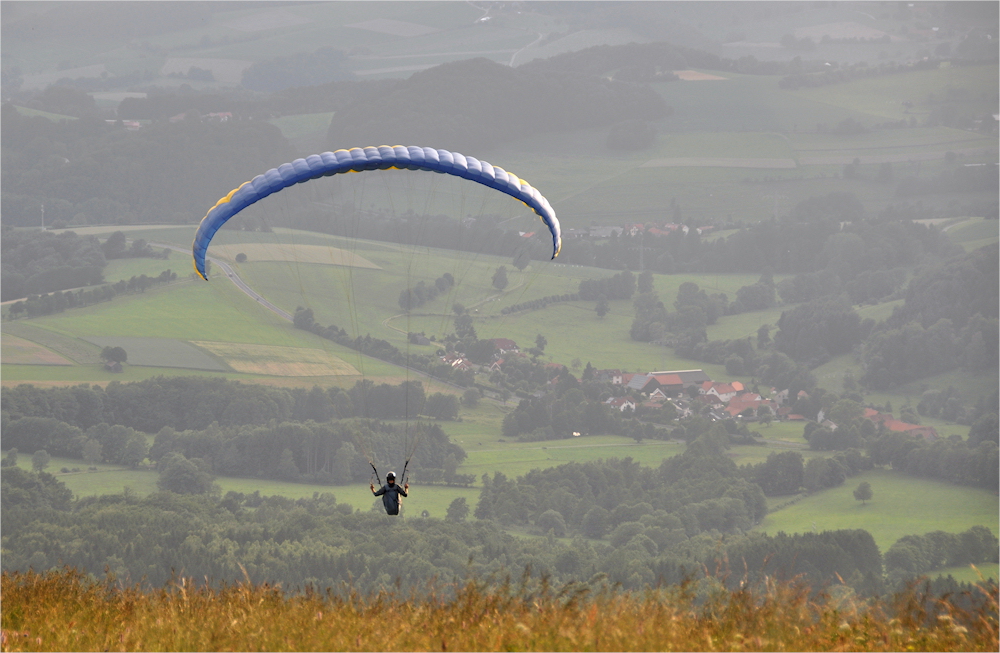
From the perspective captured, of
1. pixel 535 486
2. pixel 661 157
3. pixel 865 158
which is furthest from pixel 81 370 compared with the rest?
pixel 865 158

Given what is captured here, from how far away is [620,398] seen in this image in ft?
377

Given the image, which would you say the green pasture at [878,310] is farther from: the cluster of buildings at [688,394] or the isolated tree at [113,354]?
the isolated tree at [113,354]

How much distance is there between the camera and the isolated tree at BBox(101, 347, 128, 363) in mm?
102125

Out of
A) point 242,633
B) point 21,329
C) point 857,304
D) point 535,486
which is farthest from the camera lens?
point 857,304

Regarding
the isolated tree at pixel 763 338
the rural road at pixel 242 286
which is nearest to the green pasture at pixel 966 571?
the isolated tree at pixel 763 338

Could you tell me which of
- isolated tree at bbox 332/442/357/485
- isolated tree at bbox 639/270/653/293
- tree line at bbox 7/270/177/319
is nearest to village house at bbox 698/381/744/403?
isolated tree at bbox 639/270/653/293

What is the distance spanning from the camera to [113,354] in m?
103

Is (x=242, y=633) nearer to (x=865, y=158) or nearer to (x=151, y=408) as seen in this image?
(x=151, y=408)

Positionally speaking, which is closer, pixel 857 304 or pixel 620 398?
pixel 620 398

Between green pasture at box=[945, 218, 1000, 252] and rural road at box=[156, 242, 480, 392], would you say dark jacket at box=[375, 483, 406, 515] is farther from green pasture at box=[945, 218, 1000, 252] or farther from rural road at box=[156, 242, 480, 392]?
green pasture at box=[945, 218, 1000, 252]

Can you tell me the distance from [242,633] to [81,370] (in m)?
105

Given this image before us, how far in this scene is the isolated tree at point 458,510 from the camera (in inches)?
2872

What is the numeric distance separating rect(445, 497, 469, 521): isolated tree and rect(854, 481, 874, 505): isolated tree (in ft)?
123

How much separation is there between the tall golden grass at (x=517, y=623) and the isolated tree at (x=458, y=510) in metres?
66.6
